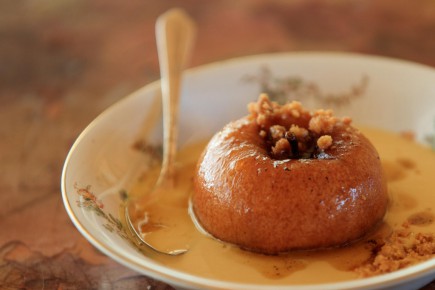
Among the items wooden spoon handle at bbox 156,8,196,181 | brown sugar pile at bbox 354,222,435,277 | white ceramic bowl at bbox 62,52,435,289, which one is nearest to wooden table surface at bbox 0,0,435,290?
brown sugar pile at bbox 354,222,435,277

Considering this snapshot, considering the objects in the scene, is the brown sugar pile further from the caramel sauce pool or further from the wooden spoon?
the wooden spoon

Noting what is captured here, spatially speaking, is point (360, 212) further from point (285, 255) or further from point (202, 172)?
point (202, 172)

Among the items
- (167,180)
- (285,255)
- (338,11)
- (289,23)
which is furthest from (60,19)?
(285,255)

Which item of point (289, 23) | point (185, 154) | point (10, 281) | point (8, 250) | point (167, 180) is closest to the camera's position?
point (10, 281)

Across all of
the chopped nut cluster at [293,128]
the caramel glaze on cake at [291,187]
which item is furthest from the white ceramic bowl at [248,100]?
the chopped nut cluster at [293,128]

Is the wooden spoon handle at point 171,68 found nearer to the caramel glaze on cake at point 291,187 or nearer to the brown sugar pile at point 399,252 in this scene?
the caramel glaze on cake at point 291,187

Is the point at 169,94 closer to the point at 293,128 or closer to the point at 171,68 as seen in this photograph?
the point at 171,68
